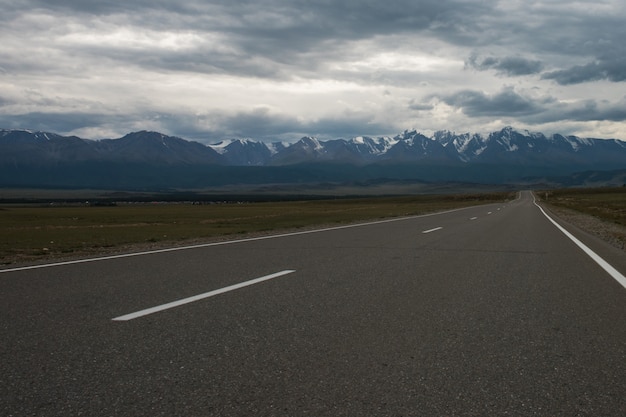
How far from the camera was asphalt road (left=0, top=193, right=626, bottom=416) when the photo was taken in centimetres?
426

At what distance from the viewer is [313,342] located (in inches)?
225

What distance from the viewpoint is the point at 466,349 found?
5582mm

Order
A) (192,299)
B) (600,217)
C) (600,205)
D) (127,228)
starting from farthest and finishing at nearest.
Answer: (600,205) < (600,217) < (127,228) < (192,299)

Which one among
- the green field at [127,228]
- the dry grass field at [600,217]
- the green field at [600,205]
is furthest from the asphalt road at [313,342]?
the green field at [600,205]

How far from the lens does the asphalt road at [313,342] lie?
426 cm

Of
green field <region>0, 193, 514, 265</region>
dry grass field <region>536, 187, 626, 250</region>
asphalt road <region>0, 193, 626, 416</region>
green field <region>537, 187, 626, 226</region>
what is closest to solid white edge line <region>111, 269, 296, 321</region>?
asphalt road <region>0, 193, 626, 416</region>

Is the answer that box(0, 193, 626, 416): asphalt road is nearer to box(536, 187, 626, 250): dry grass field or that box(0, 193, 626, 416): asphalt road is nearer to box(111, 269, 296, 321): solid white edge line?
box(111, 269, 296, 321): solid white edge line

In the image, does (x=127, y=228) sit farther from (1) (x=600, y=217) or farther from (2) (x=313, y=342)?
(1) (x=600, y=217)

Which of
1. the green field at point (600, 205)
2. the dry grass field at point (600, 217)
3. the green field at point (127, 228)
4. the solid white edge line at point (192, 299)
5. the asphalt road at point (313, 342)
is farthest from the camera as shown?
the green field at point (600, 205)

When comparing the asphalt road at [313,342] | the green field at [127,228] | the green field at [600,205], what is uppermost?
the asphalt road at [313,342]

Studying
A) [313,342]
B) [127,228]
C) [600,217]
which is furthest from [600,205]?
[313,342]

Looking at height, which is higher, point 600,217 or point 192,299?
point 192,299

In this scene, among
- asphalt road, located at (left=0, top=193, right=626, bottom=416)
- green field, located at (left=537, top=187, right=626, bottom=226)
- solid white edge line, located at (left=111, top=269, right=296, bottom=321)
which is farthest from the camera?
green field, located at (left=537, top=187, right=626, bottom=226)

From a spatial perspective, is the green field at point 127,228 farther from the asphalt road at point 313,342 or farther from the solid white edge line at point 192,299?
the solid white edge line at point 192,299
